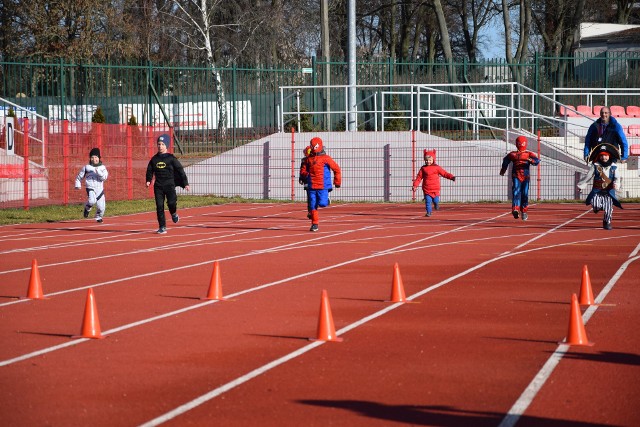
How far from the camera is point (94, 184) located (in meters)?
24.8

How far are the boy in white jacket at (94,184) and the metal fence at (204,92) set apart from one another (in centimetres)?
1082

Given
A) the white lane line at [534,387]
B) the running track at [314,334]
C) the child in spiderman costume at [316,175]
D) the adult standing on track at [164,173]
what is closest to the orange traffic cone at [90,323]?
the running track at [314,334]

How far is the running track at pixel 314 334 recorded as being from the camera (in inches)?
289

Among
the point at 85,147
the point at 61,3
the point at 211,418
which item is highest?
the point at 61,3

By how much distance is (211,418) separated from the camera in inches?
279

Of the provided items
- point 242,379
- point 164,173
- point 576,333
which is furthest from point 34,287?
point 164,173

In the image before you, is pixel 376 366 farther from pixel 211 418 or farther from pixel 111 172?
pixel 111 172

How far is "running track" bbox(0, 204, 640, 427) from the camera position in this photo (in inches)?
289

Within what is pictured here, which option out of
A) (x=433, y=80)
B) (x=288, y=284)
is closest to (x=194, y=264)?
(x=288, y=284)

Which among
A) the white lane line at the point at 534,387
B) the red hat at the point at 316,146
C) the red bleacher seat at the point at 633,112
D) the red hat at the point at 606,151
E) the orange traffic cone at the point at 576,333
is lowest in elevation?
the white lane line at the point at 534,387

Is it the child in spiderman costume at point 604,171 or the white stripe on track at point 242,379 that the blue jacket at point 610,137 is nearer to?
the child in spiderman costume at point 604,171

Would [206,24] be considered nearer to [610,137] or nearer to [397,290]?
[610,137]

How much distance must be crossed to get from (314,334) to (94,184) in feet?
51.3

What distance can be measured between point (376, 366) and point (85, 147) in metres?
22.6
